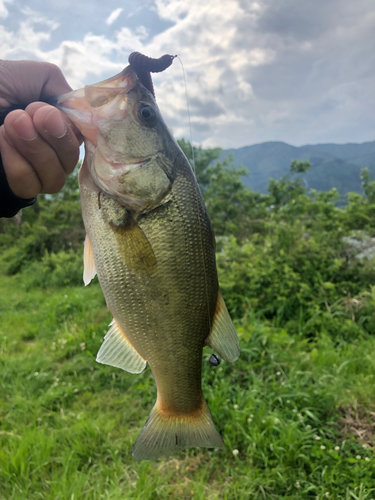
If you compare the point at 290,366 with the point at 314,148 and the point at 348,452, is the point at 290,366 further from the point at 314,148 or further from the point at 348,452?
the point at 314,148

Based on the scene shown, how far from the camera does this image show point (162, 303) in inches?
52.7

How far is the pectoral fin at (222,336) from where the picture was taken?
1.39 meters

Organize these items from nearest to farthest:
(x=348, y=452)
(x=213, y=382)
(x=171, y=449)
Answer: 1. (x=171, y=449)
2. (x=348, y=452)
3. (x=213, y=382)

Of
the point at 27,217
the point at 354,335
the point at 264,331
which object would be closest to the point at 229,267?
the point at 264,331

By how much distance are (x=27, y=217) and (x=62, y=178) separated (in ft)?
35.7

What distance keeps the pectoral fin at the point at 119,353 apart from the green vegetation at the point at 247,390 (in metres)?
1.61

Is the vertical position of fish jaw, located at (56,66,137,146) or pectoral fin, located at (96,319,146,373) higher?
fish jaw, located at (56,66,137,146)

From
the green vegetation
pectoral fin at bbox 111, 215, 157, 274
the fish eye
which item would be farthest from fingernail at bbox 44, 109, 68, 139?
the green vegetation

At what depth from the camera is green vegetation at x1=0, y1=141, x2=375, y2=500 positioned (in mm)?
2498

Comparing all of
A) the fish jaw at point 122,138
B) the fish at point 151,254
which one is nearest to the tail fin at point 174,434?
the fish at point 151,254

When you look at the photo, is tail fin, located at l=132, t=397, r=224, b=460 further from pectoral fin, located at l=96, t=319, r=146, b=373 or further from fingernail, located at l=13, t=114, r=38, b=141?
fingernail, located at l=13, t=114, r=38, b=141

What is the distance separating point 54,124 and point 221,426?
9.50 ft

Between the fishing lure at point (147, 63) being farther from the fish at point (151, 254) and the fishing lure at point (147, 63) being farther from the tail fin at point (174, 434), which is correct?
the tail fin at point (174, 434)

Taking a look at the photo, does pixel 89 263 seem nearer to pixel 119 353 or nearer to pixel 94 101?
pixel 119 353
